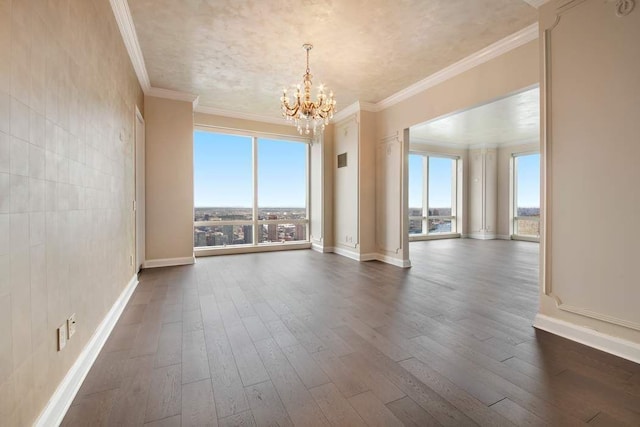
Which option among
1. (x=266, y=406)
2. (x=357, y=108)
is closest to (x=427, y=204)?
(x=357, y=108)

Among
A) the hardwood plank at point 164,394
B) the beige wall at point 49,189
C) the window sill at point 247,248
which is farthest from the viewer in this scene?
the window sill at point 247,248

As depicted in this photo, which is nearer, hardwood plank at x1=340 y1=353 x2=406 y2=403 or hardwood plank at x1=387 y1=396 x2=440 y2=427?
hardwood plank at x1=387 y1=396 x2=440 y2=427

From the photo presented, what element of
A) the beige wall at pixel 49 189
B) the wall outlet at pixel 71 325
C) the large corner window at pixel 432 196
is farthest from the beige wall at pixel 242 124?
the wall outlet at pixel 71 325

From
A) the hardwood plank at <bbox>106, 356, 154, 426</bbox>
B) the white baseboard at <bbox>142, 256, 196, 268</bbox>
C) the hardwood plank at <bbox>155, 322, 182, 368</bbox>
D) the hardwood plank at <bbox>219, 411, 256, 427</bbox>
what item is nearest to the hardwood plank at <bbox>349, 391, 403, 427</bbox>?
the hardwood plank at <bbox>219, 411, 256, 427</bbox>

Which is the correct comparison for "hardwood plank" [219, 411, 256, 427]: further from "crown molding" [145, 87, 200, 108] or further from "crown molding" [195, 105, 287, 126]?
"crown molding" [195, 105, 287, 126]

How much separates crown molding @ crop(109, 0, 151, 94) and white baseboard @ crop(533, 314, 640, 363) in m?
4.77

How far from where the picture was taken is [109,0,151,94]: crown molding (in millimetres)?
2686

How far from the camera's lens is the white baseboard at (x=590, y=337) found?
1980mm

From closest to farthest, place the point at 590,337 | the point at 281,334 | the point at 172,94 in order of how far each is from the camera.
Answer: the point at 590,337, the point at 281,334, the point at 172,94

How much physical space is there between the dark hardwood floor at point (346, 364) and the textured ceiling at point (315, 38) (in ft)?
9.80

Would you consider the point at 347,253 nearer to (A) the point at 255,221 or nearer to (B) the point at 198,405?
(A) the point at 255,221

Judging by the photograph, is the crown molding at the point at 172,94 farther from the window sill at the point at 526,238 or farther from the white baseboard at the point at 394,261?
the window sill at the point at 526,238

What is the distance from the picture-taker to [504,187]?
9.17 metres

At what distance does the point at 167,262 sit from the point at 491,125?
7923mm
